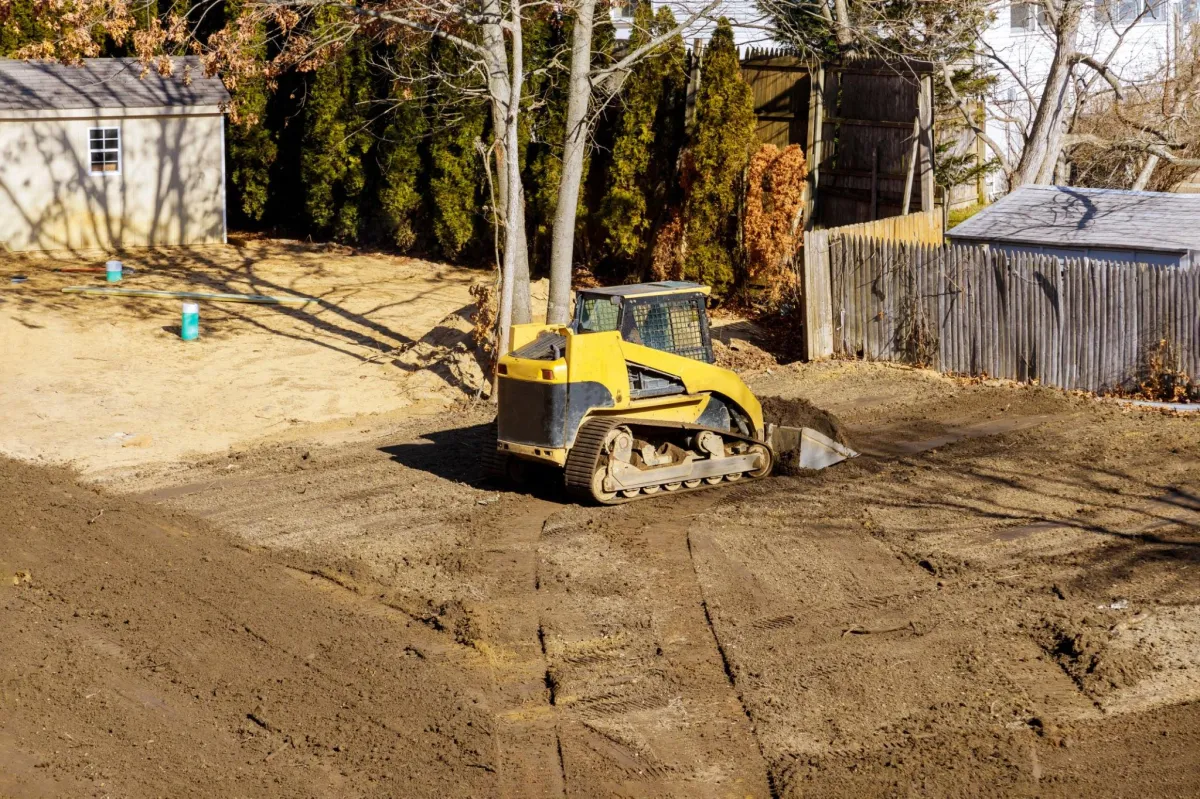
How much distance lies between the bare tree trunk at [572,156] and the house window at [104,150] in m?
12.1

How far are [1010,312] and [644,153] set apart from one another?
777 centimetres

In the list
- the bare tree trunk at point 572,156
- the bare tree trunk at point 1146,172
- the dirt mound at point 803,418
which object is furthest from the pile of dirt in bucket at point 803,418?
the bare tree trunk at point 1146,172

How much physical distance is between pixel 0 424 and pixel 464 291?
923 centimetres

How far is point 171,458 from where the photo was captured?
15.3 metres

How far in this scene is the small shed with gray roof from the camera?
56.5ft

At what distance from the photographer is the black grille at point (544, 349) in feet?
41.2

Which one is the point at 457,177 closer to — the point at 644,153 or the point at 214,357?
the point at 644,153

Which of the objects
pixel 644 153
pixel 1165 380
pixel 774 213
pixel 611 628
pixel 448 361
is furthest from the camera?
pixel 644 153

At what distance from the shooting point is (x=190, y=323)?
1981 cm

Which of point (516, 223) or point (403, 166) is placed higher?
point (403, 166)

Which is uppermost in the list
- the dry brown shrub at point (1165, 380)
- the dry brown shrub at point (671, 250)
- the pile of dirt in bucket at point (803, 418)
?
the dry brown shrub at point (671, 250)

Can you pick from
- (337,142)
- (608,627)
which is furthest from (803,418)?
(337,142)

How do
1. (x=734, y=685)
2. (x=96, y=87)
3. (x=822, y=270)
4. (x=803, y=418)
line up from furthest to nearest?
(x=96, y=87) < (x=822, y=270) < (x=803, y=418) < (x=734, y=685)

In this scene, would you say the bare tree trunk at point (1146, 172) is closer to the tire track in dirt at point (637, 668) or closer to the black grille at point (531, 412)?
the tire track in dirt at point (637, 668)
